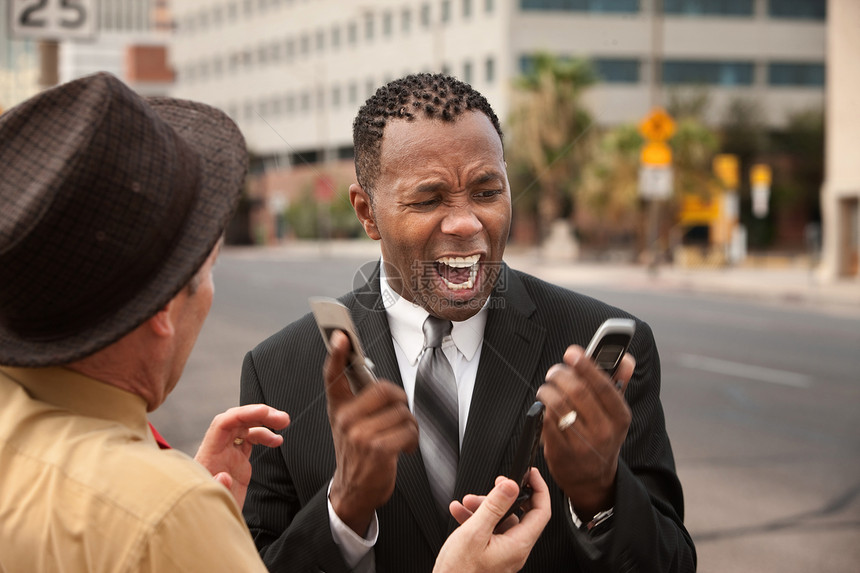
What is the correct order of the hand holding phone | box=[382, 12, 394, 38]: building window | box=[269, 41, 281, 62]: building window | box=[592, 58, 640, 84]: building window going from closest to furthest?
the hand holding phone
box=[382, 12, 394, 38]: building window
box=[269, 41, 281, 62]: building window
box=[592, 58, 640, 84]: building window

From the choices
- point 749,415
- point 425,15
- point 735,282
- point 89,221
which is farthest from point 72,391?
point 735,282

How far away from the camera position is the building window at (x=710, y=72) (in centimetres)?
4988

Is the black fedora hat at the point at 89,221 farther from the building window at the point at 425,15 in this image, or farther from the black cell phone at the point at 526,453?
the building window at the point at 425,15

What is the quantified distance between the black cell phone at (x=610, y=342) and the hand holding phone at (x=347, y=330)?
35cm

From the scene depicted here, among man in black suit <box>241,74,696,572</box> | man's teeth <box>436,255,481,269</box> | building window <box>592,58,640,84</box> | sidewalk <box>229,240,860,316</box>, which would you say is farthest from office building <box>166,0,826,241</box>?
building window <box>592,58,640,84</box>

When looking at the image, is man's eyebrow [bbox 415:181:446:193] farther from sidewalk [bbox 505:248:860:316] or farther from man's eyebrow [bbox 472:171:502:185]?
sidewalk [bbox 505:248:860:316]

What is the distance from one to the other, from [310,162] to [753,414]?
25.2ft

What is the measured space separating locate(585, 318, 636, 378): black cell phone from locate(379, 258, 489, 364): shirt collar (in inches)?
22.0

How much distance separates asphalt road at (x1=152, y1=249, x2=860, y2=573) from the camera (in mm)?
5512

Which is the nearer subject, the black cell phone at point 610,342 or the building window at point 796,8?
the black cell phone at point 610,342

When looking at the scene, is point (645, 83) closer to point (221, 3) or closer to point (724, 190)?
point (724, 190)

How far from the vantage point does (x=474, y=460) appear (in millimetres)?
1893

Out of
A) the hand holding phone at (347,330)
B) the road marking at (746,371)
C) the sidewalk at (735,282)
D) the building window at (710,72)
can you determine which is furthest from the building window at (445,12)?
the building window at (710,72)

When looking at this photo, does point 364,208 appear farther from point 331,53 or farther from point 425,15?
point 331,53
